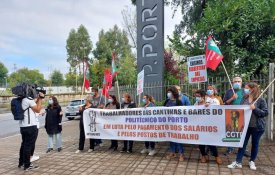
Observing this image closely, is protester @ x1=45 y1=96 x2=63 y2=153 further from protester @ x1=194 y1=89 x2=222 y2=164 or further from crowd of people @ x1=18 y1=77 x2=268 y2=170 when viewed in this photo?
protester @ x1=194 y1=89 x2=222 y2=164

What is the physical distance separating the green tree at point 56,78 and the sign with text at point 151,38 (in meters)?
77.3

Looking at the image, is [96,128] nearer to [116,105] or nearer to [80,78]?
[116,105]

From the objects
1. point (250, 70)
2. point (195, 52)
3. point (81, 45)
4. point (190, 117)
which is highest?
point (81, 45)

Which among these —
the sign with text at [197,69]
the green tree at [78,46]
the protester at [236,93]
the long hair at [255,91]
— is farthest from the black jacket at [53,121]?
the green tree at [78,46]

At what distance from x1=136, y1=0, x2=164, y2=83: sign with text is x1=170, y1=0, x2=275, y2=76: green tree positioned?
5.20ft

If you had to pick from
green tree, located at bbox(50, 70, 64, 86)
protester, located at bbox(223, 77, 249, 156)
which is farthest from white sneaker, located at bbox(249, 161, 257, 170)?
green tree, located at bbox(50, 70, 64, 86)

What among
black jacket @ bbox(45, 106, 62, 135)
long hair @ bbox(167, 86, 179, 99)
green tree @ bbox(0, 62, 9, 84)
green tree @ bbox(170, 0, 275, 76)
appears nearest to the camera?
long hair @ bbox(167, 86, 179, 99)

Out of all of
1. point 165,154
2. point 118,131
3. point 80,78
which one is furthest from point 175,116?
point 80,78

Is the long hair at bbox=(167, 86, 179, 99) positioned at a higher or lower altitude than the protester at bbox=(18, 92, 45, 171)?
higher

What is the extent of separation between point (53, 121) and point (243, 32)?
7200 millimetres

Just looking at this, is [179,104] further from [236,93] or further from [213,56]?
[213,56]

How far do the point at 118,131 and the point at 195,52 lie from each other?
5.11 metres

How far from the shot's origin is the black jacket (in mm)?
7891

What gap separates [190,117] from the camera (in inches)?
243
